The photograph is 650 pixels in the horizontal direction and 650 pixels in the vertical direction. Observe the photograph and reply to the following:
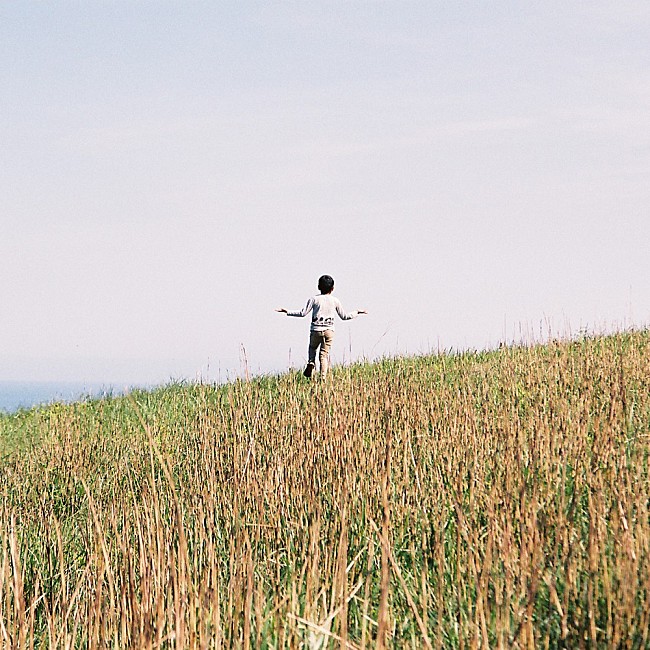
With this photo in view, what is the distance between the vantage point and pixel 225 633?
3.29m

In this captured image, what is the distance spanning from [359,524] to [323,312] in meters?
6.88

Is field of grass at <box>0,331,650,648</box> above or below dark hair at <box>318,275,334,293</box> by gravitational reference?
below

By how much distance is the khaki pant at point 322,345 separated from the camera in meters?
11.4

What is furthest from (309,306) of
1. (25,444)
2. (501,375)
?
(25,444)

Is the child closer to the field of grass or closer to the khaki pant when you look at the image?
the khaki pant

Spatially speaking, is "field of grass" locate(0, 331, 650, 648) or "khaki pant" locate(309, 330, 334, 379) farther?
"khaki pant" locate(309, 330, 334, 379)

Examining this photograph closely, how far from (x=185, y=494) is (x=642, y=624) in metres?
3.85

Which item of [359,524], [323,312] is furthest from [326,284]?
[359,524]

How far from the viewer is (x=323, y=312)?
1138cm

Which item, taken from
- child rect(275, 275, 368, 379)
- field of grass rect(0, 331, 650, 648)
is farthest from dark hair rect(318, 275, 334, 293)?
field of grass rect(0, 331, 650, 648)

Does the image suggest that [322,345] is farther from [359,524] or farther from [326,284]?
[359,524]

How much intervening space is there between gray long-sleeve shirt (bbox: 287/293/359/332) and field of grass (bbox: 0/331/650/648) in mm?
1192

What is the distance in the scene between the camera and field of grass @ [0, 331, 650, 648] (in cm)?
287

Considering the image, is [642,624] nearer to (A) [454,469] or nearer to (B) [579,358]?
(A) [454,469]
